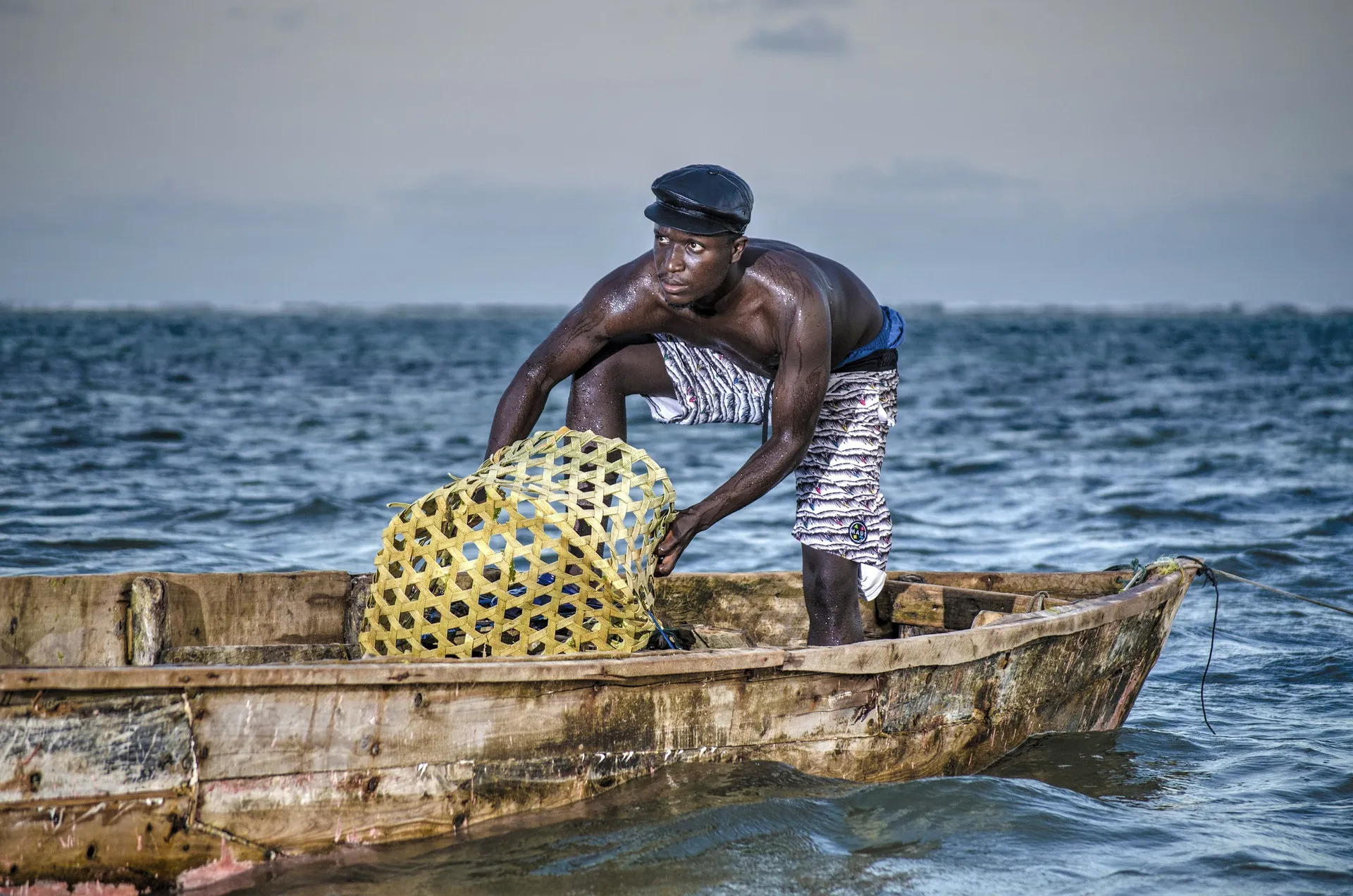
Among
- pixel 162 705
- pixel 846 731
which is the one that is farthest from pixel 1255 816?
pixel 162 705

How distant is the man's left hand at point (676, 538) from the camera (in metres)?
4.27

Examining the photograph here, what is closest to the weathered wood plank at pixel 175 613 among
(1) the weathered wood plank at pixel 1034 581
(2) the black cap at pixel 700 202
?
(2) the black cap at pixel 700 202

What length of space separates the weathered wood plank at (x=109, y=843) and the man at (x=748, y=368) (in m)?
1.65

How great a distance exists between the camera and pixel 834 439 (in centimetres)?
481

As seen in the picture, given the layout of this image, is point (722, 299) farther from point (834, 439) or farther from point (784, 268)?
point (834, 439)

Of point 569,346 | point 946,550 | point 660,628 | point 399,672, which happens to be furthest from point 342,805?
point 946,550

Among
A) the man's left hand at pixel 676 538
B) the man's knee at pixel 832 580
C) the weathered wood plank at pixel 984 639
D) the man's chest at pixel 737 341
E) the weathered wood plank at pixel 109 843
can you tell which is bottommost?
the weathered wood plank at pixel 109 843

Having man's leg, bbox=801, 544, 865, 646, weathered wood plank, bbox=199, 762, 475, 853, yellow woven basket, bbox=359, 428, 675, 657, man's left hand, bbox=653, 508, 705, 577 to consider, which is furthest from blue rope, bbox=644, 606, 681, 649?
weathered wood plank, bbox=199, 762, 475, 853

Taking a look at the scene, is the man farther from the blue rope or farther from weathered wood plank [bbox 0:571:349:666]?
weathered wood plank [bbox 0:571:349:666]

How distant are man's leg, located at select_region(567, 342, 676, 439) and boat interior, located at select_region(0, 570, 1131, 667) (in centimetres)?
84

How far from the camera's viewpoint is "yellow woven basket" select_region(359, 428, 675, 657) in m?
4.05

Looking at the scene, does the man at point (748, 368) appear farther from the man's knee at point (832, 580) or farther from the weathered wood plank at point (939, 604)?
the weathered wood plank at point (939, 604)

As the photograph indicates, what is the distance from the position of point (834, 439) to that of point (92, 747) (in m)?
2.67

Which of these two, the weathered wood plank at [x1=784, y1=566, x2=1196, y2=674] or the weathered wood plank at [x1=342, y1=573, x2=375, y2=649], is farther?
the weathered wood plank at [x1=342, y1=573, x2=375, y2=649]
